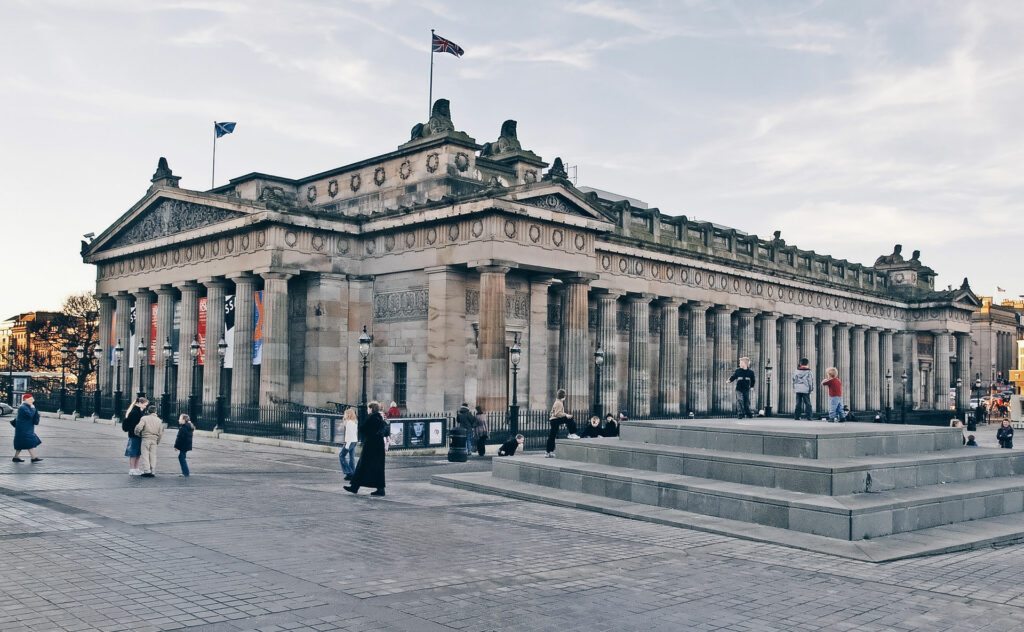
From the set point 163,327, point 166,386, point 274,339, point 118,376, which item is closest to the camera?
point 274,339

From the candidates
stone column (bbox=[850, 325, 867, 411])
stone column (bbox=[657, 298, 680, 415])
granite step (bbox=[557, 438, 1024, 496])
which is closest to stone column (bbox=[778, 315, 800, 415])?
stone column (bbox=[850, 325, 867, 411])

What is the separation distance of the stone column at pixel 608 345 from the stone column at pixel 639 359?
6.81 feet

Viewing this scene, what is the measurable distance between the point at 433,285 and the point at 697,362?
2136cm

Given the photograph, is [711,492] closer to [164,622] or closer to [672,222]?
[164,622]

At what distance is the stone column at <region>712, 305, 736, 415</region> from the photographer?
54844mm

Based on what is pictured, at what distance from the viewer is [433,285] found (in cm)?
3816

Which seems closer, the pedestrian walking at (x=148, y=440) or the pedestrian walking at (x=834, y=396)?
the pedestrian walking at (x=148, y=440)

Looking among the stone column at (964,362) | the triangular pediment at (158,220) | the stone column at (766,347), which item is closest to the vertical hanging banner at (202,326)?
the triangular pediment at (158,220)

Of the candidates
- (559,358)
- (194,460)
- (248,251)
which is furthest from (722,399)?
(194,460)

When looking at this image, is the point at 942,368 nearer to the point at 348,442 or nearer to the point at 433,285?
the point at 433,285

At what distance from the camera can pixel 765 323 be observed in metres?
60.2

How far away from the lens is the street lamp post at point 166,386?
1594 inches

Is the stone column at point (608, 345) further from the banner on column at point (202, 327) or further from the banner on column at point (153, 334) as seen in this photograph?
the banner on column at point (153, 334)

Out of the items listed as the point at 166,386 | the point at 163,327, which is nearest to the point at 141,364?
the point at 163,327
